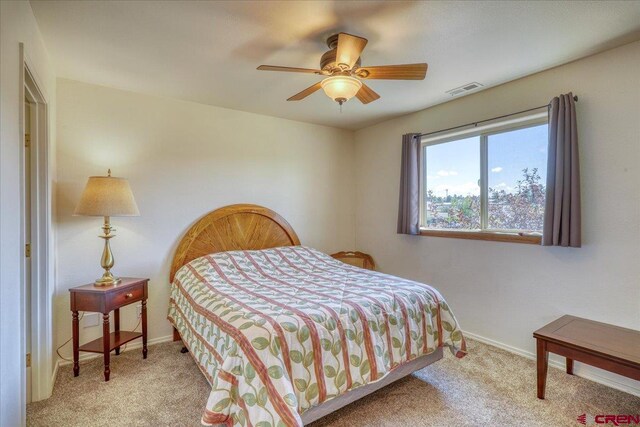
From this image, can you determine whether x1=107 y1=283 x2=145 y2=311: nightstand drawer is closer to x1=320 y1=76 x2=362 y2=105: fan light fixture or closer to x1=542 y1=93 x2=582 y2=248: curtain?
x1=320 y1=76 x2=362 y2=105: fan light fixture

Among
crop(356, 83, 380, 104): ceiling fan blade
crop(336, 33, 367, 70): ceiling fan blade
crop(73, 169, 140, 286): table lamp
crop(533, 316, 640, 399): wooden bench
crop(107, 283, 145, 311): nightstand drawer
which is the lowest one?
crop(533, 316, 640, 399): wooden bench

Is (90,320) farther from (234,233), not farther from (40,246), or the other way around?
(234,233)

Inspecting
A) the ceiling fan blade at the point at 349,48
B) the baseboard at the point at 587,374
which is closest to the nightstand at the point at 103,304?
the ceiling fan blade at the point at 349,48

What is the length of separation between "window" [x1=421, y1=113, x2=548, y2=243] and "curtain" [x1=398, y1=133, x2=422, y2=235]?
155 millimetres

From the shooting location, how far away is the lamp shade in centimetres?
239

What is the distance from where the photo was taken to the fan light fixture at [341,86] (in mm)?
1950

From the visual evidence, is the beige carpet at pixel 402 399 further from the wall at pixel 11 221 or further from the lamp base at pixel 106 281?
the lamp base at pixel 106 281

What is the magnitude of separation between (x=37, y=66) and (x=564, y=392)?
4077 millimetres

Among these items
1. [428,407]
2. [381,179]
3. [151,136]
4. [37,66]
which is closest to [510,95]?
[381,179]

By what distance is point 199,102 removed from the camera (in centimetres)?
328

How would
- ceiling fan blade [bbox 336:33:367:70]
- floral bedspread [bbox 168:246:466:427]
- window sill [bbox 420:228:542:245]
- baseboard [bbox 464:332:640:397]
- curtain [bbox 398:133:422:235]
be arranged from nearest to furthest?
floral bedspread [bbox 168:246:466:427], ceiling fan blade [bbox 336:33:367:70], baseboard [bbox 464:332:640:397], window sill [bbox 420:228:542:245], curtain [bbox 398:133:422:235]

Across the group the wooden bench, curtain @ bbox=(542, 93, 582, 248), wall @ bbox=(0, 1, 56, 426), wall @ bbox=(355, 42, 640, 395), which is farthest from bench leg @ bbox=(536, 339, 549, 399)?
wall @ bbox=(0, 1, 56, 426)

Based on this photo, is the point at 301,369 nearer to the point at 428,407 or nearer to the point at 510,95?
the point at 428,407

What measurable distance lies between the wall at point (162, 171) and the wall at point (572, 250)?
150 cm
